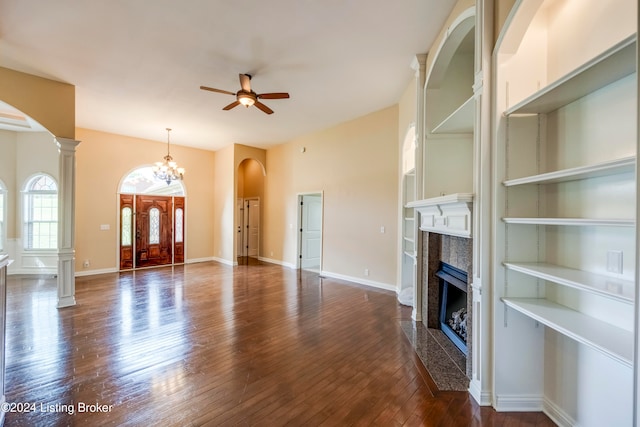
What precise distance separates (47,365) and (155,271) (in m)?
4.59

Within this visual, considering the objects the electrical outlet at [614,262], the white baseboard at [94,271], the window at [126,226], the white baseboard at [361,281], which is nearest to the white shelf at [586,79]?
the electrical outlet at [614,262]

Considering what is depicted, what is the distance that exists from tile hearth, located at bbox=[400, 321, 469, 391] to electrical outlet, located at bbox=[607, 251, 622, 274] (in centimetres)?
144

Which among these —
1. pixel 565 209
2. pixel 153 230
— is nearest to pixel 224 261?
pixel 153 230

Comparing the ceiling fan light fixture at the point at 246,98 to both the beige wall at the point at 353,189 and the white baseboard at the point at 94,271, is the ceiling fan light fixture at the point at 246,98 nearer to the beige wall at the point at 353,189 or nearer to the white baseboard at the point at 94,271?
the beige wall at the point at 353,189

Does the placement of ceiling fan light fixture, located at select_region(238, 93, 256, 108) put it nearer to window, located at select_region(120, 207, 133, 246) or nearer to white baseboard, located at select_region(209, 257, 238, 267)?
white baseboard, located at select_region(209, 257, 238, 267)

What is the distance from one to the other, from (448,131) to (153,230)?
759cm

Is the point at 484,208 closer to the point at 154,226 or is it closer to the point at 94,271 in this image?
the point at 154,226

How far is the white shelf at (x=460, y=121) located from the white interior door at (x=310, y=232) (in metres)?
4.42

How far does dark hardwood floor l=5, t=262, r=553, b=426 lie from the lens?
1.97 m

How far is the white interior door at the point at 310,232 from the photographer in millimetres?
7254

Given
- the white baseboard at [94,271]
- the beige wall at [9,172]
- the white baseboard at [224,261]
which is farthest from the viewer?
the white baseboard at [224,261]

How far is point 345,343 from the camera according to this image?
10.1 feet

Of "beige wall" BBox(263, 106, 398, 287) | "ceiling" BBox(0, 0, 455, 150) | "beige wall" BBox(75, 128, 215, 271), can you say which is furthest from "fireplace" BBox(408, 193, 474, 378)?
"beige wall" BBox(75, 128, 215, 271)

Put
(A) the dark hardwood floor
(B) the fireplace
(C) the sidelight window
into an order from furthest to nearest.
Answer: (C) the sidelight window, (B) the fireplace, (A) the dark hardwood floor
